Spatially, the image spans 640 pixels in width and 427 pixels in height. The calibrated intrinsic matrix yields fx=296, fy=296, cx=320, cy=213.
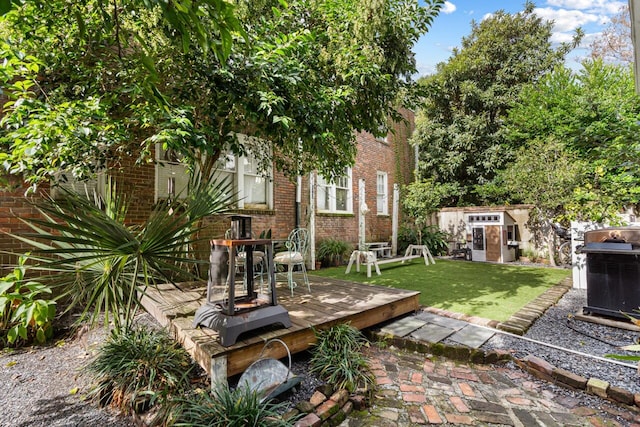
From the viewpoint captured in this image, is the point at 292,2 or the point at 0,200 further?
the point at 292,2

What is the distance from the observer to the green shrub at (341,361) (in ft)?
7.07

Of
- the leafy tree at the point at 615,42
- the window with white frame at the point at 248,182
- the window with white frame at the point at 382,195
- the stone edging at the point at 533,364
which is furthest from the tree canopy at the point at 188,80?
the leafy tree at the point at 615,42

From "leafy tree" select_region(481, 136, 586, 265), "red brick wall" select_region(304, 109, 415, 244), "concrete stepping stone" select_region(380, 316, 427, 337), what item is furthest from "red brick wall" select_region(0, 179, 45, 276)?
"leafy tree" select_region(481, 136, 586, 265)

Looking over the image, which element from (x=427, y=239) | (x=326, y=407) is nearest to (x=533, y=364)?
(x=326, y=407)

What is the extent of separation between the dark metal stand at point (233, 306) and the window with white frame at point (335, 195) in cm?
564

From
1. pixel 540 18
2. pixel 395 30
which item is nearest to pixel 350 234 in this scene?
pixel 395 30

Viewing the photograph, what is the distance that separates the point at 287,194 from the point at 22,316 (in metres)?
4.99

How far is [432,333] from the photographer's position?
3.03 meters

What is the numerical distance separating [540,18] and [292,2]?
39.2 ft

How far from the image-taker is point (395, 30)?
3.79 metres

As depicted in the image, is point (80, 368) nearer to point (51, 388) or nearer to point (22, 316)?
point (51, 388)

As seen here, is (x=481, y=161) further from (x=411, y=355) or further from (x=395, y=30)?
(x=411, y=355)

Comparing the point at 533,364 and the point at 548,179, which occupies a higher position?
the point at 548,179

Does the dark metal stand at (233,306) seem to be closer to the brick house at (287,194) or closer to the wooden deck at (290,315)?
the wooden deck at (290,315)
